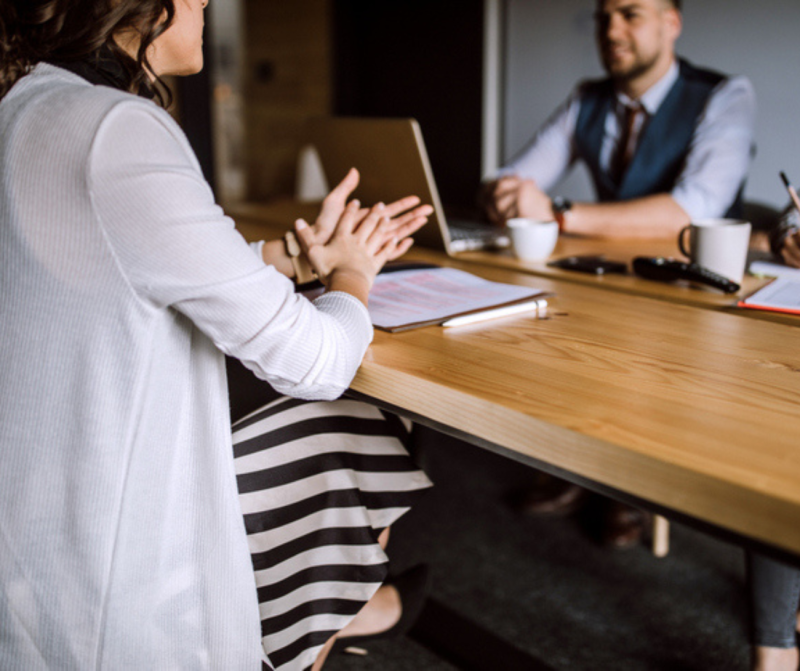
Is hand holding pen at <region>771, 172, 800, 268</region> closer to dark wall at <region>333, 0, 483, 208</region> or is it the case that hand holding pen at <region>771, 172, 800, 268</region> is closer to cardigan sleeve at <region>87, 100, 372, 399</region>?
cardigan sleeve at <region>87, 100, 372, 399</region>

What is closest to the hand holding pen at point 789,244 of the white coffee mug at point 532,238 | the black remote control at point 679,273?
the black remote control at point 679,273

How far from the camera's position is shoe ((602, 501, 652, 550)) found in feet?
6.00

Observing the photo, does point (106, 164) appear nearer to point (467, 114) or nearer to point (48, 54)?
point (48, 54)

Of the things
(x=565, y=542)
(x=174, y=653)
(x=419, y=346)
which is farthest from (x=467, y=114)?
(x=174, y=653)

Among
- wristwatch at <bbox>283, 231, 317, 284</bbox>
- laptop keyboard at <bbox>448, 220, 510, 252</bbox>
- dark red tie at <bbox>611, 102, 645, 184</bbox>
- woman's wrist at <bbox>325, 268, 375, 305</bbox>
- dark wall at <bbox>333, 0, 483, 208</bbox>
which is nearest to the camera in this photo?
woman's wrist at <bbox>325, 268, 375, 305</bbox>

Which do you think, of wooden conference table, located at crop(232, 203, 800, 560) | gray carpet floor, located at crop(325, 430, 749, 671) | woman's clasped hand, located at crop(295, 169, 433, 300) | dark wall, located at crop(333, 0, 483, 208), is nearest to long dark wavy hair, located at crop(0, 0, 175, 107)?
woman's clasped hand, located at crop(295, 169, 433, 300)

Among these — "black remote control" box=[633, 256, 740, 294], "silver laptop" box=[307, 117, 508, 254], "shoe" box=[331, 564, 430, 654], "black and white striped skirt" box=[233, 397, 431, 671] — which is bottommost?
"shoe" box=[331, 564, 430, 654]

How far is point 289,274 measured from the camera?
1.23m

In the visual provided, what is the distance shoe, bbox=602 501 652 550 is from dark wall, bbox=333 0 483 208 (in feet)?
6.53

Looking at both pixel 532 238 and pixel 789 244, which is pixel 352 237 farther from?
pixel 789 244

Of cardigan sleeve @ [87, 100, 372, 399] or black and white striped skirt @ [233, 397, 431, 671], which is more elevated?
cardigan sleeve @ [87, 100, 372, 399]

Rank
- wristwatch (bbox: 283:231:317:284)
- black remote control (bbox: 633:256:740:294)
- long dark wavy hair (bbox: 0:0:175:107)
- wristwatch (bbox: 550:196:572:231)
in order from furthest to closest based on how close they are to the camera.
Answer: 1. wristwatch (bbox: 550:196:572:231)
2. wristwatch (bbox: 283:231:317:284)
3. black remote control (bbox: 633:256:740:294)
4. long dark wavy hair (bbox: 0:0:175:107)

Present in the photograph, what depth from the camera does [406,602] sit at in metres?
1.30

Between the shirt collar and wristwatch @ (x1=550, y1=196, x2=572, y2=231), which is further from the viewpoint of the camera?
the shirt collar
